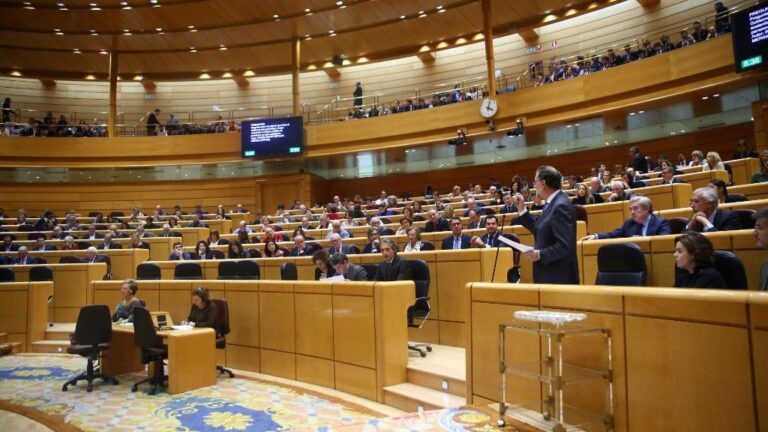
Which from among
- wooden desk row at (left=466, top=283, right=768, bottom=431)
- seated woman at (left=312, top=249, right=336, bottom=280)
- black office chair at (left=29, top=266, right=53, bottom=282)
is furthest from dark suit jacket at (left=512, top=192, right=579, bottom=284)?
black office chair at (left=29, top=266, right=53, bottom=282)

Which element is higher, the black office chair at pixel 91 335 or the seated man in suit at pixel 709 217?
the seated man in suit at pixel 709 217

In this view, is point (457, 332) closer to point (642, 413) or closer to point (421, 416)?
point (421, 416)

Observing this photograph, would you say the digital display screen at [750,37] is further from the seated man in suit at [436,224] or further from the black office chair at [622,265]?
the black office chair at [622,265]

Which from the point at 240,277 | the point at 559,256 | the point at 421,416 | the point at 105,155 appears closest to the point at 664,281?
the point at 559,256

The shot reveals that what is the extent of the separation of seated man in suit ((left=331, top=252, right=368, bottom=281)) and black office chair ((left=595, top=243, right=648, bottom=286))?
254cm

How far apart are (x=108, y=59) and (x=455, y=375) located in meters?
18.0

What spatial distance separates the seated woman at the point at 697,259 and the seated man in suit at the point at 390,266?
273cm

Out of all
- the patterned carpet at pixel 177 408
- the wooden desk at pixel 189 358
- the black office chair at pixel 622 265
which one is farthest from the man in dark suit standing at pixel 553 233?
the wooden desk at pixel 189 358

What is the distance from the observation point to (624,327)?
2.51m

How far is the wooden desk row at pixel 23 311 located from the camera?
312 inches

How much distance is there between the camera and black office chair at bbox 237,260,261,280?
7.05m

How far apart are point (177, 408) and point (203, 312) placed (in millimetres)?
1323

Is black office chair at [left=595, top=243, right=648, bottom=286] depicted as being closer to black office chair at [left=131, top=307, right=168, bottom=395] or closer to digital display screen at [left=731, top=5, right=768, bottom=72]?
black office chair at [left=131, top=307, right=168, bottom=395]

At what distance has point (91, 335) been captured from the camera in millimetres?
5773
